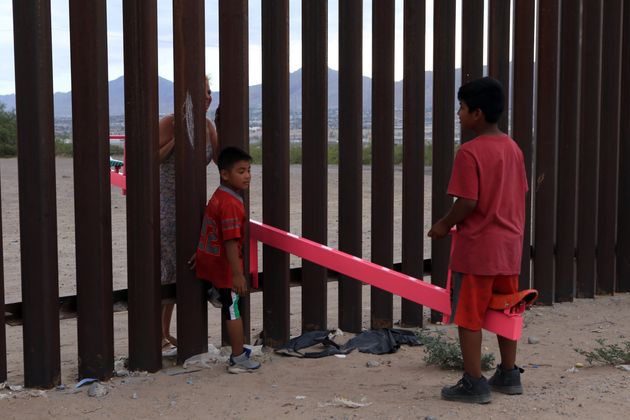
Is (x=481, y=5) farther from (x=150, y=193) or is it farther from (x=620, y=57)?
(x=150, y=193)

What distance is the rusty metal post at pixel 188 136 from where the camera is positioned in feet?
14.8

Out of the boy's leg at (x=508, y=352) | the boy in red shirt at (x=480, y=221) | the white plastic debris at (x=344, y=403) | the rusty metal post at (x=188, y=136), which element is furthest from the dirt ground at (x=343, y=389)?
the rusty metal post at (x=188, y=136)

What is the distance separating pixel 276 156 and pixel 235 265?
0.78 m

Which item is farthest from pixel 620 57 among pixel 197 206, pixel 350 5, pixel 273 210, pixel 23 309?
pixel 23 309

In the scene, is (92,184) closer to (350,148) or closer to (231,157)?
(231,157)

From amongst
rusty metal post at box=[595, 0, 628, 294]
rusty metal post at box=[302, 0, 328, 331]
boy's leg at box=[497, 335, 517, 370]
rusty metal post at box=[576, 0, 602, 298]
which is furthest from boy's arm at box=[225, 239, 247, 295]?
rusty metal post at box=[595, 0, 628, 294]

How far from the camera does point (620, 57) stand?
6.57m

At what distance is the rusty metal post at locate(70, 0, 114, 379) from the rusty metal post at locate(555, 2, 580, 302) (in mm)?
3286

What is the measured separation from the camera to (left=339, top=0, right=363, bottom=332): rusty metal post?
5148 millimetres

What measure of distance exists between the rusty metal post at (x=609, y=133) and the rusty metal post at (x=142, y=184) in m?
3.47

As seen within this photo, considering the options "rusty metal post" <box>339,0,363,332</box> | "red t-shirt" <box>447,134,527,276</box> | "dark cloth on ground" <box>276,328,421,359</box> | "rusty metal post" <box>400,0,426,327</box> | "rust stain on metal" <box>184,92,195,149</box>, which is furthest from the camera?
"rusty metal post" <box>400,0,426,327</box>

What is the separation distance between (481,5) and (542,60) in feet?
2.39

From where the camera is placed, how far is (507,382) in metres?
4.10

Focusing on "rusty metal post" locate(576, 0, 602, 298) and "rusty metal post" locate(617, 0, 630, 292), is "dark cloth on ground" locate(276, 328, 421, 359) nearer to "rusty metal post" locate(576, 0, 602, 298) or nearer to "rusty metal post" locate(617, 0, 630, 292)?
"rusty metal post" locate(576, 0, 602, 298)
